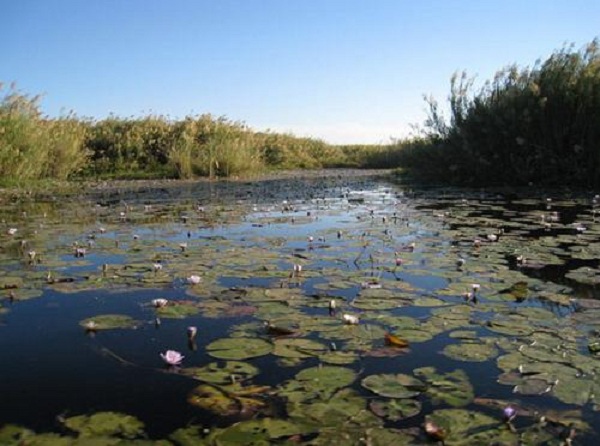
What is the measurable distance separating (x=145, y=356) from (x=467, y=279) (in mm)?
2599

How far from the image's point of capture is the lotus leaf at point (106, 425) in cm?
190

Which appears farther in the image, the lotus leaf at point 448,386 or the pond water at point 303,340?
the lotus leaf at point 448,386

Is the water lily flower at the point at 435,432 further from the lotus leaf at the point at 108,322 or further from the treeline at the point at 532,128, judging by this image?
the treeline at the point at 532,128

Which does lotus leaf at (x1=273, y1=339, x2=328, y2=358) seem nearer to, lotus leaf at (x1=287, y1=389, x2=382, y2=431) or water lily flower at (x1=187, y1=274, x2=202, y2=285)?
lotus leaf at (x1=287, y1=389, x2=382, y2=431)

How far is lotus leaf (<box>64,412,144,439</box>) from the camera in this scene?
190 cm

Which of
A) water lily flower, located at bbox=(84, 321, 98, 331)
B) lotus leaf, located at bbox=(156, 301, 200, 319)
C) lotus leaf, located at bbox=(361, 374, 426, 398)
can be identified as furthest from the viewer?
lotus leaf, located at bbox=(156, 301, 200, 319)

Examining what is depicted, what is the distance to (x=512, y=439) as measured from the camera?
1.85 metres

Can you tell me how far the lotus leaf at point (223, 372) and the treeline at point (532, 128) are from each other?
1198 centimetres

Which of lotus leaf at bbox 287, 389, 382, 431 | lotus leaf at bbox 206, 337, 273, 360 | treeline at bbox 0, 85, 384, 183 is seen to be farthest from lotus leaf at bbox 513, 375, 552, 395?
treeline at bbox 0, 85, 384, 183

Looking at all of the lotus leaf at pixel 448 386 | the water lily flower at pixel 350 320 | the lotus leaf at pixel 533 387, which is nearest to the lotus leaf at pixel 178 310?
the water lily flower at pixel 350 320

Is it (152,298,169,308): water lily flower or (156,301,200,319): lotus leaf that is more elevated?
(152,298,169,308): water lily flower

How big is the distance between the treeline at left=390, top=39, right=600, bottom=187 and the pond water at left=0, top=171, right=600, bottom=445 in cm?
757

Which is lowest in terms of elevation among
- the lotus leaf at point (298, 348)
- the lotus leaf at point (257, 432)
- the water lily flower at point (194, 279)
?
the lotus leaf at point (257, 432)

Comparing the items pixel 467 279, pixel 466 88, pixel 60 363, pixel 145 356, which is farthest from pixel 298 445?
pixel 466 88
